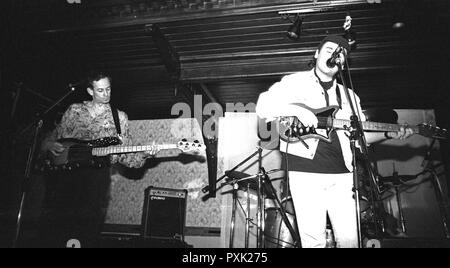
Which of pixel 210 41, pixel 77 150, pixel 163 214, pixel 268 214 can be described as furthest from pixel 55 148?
pixel 268 214

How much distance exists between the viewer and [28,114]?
22.5 ft

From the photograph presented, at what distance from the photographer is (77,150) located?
4.54 meters

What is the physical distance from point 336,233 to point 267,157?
16.3 ft

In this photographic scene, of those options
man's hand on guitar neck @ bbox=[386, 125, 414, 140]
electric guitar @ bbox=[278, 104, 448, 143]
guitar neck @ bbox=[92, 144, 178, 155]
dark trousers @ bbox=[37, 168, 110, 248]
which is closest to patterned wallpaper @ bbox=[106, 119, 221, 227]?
guitar neck @ bbox=[92, 144, 178, 155]

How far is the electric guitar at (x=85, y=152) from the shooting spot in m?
4.42

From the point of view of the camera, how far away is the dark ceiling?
436 centimetres

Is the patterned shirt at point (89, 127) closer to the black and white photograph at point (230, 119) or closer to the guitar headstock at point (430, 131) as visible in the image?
the black and white photograph at point (230, 119)

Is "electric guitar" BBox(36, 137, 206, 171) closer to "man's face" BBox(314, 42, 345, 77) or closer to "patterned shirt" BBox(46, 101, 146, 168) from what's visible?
"patterned shirt" BBox(46, 101, 146, 168)

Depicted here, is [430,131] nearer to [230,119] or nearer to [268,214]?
[268,214]

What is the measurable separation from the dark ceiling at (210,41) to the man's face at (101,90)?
3.02 feet

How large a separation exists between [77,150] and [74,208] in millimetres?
1042

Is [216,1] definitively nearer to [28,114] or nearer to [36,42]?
[36,42]

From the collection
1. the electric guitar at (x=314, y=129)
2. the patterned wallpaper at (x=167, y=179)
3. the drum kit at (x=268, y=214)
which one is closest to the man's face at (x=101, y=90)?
the drum kit at (x=268, y=214)

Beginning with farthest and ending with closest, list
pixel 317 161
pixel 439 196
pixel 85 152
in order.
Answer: pixel 439 196, pixel 85 152, pixel 317 161
